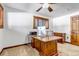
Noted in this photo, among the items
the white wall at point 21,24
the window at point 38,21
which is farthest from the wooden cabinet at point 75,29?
the white wall at point 21,24

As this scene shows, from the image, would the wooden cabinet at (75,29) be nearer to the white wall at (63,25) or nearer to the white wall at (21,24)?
the white wall at (63,25)

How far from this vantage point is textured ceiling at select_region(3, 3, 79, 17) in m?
1.25

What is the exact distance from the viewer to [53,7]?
4.29 feet

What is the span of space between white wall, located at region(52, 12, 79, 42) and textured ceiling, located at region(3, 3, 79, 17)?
0.09 m

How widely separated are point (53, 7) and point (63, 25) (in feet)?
1.23

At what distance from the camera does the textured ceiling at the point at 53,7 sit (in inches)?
49.1

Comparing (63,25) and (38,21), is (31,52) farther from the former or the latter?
(63,25)

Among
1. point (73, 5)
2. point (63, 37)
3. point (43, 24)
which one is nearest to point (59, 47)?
point (63, 37)

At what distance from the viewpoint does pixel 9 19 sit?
1.27m

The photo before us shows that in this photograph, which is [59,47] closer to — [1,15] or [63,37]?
[63,37]

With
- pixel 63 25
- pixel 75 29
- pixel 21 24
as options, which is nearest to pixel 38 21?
pixel 21 24

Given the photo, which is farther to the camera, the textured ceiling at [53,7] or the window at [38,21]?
the window at [38,21]

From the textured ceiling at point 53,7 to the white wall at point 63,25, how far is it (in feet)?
0.30

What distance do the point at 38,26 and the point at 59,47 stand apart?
543mm
